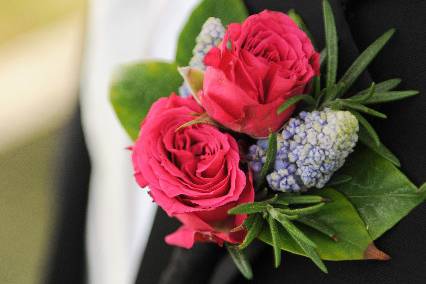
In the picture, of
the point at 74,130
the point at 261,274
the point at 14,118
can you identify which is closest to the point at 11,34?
the point at 14,118

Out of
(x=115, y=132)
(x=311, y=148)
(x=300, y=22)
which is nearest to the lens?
(x=311, y=148)

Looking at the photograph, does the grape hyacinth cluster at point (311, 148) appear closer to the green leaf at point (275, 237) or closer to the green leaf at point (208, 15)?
the green leaf at point (275, 237)

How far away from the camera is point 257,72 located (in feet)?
1.41

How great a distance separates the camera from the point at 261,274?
58cm

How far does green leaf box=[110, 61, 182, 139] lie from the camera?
0.58m

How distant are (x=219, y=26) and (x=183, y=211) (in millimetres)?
180

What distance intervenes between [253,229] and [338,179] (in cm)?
9

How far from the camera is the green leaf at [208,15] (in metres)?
0.56

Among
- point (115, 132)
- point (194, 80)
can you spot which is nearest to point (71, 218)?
point (115, 132)

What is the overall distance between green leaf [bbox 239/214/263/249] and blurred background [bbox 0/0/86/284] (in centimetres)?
79

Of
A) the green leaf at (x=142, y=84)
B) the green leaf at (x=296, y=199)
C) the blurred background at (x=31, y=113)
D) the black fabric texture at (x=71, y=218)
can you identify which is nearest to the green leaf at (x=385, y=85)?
the green leaf at (x=296, y=199)

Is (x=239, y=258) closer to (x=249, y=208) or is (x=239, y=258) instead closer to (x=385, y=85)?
Result: (x=249, y=208)

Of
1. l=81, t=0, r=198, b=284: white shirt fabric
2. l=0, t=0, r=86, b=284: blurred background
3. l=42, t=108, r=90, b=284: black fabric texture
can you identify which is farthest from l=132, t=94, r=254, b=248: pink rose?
l=0, t=0, r=86, b=284: blurred background

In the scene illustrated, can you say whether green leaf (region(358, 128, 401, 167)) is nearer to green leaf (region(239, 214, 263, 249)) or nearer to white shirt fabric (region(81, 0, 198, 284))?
green leaf (region(239, 214, 263, 249))
